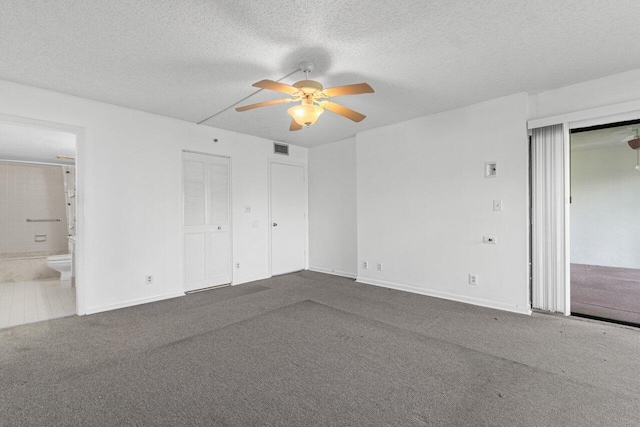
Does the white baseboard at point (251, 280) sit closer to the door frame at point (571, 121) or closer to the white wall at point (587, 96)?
the door frame at point (571, 121)

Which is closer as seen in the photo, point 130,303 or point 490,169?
point 490,169

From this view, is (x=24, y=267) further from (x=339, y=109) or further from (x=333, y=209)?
(x=339, y=109)

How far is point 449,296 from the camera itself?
3.88 meters

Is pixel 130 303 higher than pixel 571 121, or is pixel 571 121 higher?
pixel 571 121

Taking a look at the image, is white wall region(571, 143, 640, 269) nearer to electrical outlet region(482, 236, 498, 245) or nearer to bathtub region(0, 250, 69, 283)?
electrical outlet region(482, 236, 498, 245)

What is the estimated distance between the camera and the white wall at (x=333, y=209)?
17.3ft

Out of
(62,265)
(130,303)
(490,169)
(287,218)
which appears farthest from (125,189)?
(490,169)

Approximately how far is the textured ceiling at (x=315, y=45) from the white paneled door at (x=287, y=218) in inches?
88.6

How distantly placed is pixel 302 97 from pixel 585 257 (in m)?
6.84

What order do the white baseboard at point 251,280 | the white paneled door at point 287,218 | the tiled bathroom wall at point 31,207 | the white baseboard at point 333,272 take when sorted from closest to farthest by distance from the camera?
the white baseboard at point 251,280
the white baseboard at point 333,272
the white paneled door at point 287,218
the tiled bathroom wall at point 31,207

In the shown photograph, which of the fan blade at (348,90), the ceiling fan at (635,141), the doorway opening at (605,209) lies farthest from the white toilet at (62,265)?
the ceiling fan at (635,141)

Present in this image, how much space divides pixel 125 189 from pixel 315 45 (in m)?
2.94

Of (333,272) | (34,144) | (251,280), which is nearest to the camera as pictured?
(251,280)

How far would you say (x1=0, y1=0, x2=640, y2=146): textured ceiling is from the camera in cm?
193
